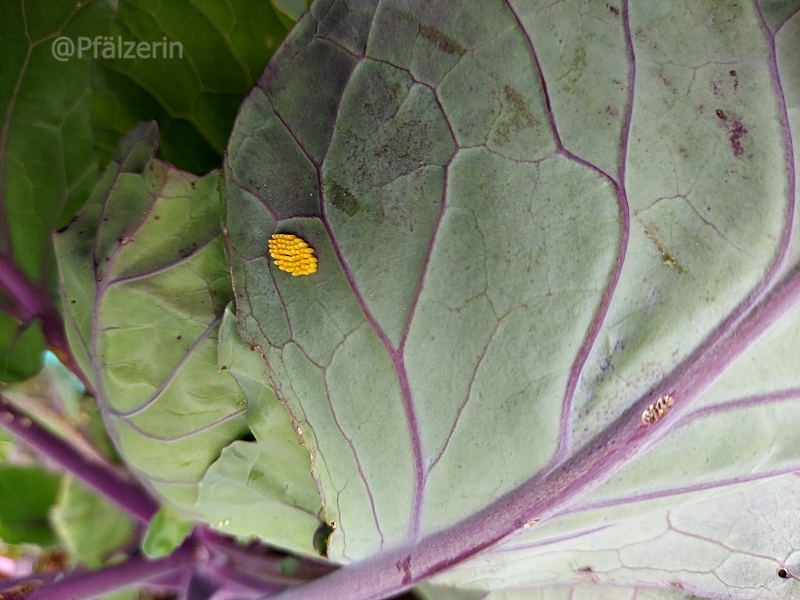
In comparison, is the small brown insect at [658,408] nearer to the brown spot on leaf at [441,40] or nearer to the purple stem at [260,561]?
the brown spot on leaf at [441,40]

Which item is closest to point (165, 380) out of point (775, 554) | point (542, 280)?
point (542, 280)

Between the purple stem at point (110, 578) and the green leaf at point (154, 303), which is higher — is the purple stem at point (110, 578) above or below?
below

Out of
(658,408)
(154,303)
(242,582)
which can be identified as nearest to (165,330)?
(154,303)

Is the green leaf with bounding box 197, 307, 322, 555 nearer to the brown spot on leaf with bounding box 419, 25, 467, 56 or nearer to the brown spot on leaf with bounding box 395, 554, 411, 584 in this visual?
the brown spot on leaf with bounding box 395, 554, 411, 584

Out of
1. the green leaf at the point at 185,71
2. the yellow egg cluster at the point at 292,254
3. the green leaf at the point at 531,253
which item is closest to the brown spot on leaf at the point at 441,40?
the green leaf at the point at 531,253

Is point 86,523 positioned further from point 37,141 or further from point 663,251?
point 663,251

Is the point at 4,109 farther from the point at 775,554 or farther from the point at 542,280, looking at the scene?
the point at 775,554

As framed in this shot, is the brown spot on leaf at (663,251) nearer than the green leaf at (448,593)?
Yes
